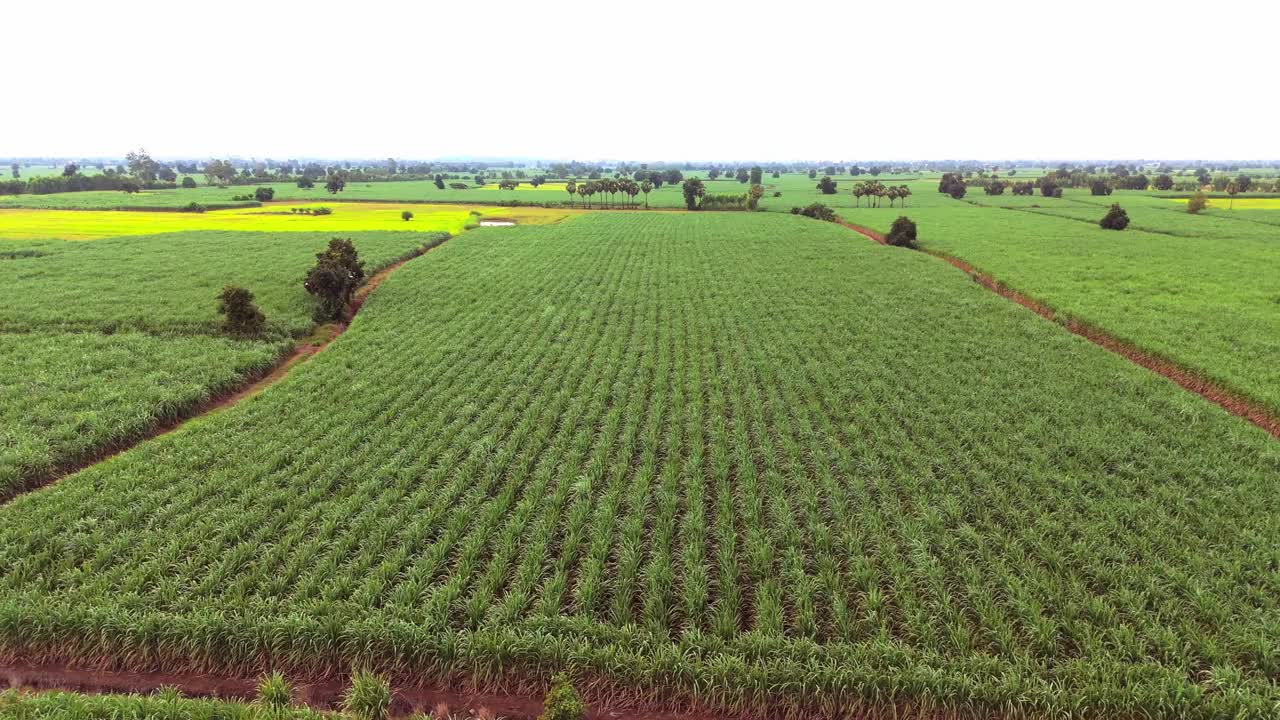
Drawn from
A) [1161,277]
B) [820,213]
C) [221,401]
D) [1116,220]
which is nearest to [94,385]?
[221,401]

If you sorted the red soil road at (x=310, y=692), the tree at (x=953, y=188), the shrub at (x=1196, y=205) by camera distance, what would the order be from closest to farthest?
the red soil road at (x=310, y=692), the shrub at (x=1196, y=205), the tree at (x=953, y=188)

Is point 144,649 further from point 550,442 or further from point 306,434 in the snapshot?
point 550,442

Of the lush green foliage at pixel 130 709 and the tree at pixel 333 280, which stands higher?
the tree at pixel 333 280

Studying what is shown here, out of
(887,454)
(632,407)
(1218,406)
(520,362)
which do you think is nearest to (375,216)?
(520,362)

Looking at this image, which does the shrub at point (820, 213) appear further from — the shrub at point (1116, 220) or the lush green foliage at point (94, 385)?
the lush green foliage at point (94, 385)

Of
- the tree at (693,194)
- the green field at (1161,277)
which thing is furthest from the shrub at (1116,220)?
the tree at (693,194)

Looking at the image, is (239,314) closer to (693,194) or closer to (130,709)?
(130,709)
